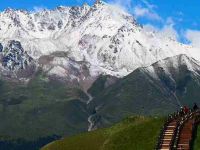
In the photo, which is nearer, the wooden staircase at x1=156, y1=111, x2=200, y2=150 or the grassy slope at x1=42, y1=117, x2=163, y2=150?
the wooden staircase at x1=156, y1=111, x2=200, y2=150

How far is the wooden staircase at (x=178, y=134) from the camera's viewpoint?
82625mm

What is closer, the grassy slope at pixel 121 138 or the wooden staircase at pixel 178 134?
the wooden staircase at pixel 178 134

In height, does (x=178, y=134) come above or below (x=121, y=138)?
above

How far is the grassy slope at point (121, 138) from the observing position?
104m

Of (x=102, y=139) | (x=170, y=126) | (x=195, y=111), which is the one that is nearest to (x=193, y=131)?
(x=170, y=126)

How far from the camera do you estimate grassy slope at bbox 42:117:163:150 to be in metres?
104

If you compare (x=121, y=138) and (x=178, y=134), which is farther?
(x=121, y=138)

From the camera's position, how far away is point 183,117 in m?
98.6

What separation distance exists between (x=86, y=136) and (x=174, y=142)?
45317mm

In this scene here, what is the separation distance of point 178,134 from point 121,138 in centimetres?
2587

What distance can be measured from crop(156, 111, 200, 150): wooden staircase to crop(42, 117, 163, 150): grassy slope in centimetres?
712

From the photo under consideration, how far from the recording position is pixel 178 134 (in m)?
85.7

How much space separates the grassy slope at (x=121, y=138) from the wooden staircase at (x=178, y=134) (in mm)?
7119

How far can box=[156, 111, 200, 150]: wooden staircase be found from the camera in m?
82.6
